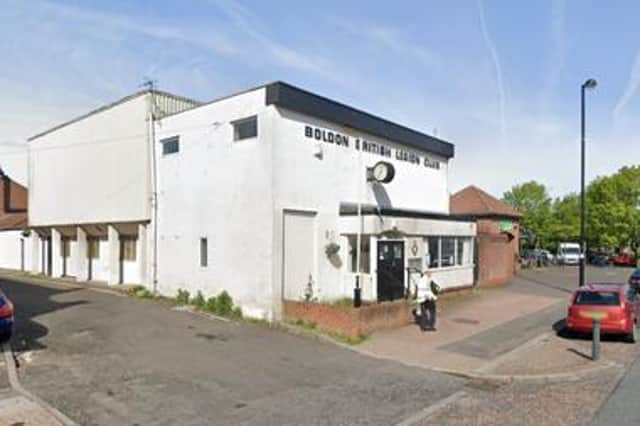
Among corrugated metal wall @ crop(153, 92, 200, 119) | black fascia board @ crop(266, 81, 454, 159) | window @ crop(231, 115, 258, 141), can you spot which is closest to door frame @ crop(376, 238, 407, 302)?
black fascia board @ crop(266, 81, 454, 159)

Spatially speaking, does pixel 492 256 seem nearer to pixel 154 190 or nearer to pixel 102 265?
pixel 154 190

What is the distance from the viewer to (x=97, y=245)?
23.9 metres

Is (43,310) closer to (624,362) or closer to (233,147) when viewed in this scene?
(233,147)

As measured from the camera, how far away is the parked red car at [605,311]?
12.4 meters

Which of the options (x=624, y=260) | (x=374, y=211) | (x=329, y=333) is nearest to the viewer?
(x=329, y=333)

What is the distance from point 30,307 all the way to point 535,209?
5980cm

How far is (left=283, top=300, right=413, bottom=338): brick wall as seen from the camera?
41.3 ft

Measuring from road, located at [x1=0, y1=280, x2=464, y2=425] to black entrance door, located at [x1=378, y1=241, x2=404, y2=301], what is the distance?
4.35 m

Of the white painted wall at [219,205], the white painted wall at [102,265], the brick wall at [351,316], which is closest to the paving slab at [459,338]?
the brick wall at [351,316]

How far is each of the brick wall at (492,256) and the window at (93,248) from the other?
18410mm

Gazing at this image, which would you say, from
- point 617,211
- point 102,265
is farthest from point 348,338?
point 617,211

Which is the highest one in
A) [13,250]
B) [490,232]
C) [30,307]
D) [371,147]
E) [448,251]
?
[371,147]

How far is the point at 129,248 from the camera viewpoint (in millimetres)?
21703

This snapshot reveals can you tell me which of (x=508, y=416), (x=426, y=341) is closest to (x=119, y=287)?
(x=426, y=341)
